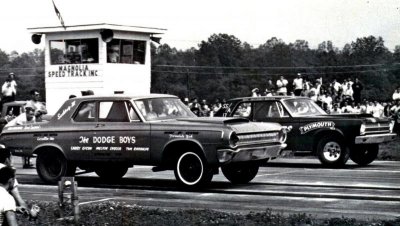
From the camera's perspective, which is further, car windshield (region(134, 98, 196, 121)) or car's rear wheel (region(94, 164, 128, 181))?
car's rear wheel (region(94, 164, 128, 181))

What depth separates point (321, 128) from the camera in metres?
18.0

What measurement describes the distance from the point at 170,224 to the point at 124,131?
5.33 metres

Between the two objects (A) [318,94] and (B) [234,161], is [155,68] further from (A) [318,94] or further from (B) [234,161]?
(B) [234,161]

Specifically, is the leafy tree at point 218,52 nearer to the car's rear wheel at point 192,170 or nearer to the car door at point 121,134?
the car door at point 121,134

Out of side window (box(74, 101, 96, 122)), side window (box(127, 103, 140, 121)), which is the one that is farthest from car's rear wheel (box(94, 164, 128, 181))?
side window (box(127, 103, 140, 121))

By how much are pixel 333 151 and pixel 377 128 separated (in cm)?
125

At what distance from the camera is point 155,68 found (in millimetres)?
117875

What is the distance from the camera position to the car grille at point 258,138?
13.2 metres

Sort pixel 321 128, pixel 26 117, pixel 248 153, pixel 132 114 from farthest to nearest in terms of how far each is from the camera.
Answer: pixel 26 117 < pixel 321 128 < pixel 132 114 < pixel 248 153

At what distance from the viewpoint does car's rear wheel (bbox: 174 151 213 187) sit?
1312 centimetres

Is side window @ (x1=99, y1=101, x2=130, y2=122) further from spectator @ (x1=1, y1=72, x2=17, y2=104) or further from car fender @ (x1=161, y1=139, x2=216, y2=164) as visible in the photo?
spectator @ (x1=1, y1=72, x2=17, y2=104)

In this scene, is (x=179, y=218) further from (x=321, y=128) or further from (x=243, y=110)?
(x=243, y=110)

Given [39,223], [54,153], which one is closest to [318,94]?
[54,153]

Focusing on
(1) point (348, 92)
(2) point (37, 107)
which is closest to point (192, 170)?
(2) point (37, 107)
